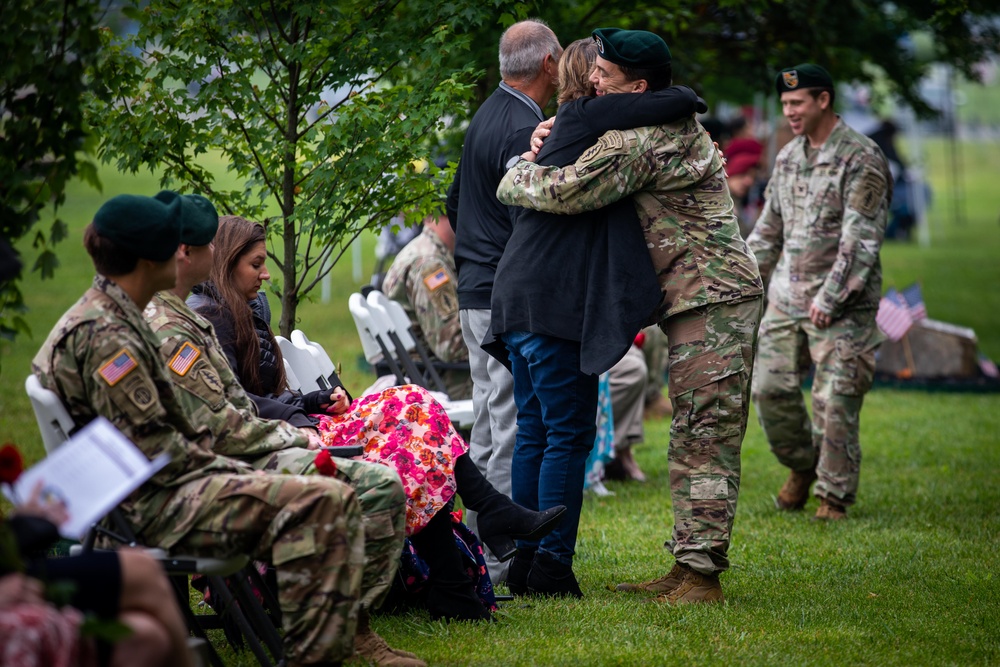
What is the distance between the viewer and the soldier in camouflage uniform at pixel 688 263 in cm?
434

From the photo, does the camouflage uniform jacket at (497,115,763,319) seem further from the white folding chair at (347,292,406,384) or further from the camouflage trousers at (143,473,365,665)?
the white folding chair at (347,292,406,384)

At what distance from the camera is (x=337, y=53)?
530cm

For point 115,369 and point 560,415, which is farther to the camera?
point 560,415

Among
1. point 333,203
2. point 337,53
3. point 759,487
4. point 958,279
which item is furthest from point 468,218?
point 958,279

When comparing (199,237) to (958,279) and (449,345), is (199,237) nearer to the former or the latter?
(449,345)

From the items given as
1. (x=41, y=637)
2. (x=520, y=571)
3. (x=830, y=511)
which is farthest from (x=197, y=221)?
(x=830, y=511)

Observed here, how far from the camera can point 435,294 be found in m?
6.53

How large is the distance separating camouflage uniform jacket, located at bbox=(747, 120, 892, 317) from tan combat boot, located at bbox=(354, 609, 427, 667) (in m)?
3.41

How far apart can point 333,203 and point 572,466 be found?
1606 mm

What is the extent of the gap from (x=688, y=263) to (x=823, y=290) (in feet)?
6.79

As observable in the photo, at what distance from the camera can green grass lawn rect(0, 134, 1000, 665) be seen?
4.01 m

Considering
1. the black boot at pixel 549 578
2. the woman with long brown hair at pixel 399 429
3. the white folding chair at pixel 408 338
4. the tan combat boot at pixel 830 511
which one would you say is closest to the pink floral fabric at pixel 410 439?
the woman with long brown hair at pixel 399 429

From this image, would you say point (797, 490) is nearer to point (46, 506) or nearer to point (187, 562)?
point (187, 562)

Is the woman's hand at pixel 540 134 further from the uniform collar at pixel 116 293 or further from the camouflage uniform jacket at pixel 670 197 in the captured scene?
the uniform collar at pixel 116 293
